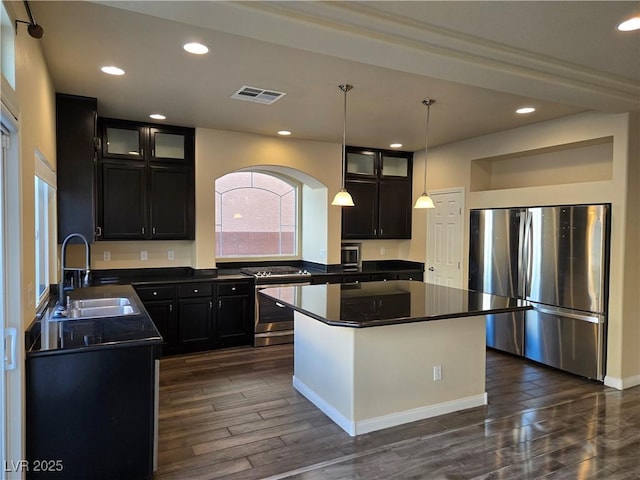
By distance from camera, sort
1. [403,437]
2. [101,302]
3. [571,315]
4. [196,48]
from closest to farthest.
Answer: [196,48] < [403,437] < [101,302] < [571,315]

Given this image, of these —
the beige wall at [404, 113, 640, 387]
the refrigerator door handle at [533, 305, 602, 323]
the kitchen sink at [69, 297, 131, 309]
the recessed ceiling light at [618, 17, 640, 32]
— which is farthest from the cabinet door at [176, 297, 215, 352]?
the recessed ceiling light at [618, 17, 640, 32]

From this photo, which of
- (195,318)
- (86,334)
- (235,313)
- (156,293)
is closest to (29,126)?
(86,334)

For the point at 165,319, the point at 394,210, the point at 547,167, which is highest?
the point at 547,167

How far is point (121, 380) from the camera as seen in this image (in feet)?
7.52

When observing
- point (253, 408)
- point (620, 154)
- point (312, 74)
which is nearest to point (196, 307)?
point (253, 408)

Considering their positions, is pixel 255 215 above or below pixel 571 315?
above

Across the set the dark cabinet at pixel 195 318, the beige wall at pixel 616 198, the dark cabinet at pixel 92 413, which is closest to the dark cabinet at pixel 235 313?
the dark cabinet at pixel 195 318

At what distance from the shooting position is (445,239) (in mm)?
5961

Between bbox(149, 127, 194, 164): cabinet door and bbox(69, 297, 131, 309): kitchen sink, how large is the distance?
195cm

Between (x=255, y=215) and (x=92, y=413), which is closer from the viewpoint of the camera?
(x=92, y=413)

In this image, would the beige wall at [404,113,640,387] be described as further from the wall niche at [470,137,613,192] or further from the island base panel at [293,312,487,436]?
the island base panel at [293,312,487,436]

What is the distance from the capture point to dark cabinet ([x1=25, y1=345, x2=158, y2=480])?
2.12 meters

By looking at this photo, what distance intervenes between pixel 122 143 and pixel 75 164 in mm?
1102

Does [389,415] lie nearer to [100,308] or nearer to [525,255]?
[100,308]
